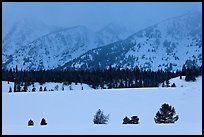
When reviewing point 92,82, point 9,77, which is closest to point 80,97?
point 92,82

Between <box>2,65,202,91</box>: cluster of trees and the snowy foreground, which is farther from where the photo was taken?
<box>2,65,202,91</box>: cluster of trees

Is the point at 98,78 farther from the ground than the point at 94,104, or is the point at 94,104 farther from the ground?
the point at 98,78

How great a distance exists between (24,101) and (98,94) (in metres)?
12.2

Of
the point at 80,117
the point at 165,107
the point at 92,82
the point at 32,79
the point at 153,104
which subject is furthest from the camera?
the point at 32,79

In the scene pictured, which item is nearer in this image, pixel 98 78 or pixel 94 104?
pixel 94 104

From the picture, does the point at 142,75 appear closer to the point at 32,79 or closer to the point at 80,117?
the point at 32,79

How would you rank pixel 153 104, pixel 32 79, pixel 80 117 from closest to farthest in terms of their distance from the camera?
pixel 80 117
pixel 153 104
pixel 32 79

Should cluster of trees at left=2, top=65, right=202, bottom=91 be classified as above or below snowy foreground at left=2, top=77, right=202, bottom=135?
above

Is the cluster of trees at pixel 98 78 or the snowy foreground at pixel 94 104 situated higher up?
the cluster of trees at pixel 98 78

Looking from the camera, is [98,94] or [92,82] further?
[92,82]

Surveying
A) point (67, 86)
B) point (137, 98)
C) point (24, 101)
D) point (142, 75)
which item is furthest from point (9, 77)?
point (137, 98)

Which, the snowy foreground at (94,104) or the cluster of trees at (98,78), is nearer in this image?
the snowy foreground at (94,104)

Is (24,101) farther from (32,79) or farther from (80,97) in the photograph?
(32,79)

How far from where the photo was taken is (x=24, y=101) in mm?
58438
